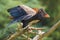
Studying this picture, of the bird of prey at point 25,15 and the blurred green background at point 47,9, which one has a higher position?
the blurred green background at point 47,9

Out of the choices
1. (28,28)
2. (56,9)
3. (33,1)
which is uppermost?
(56,9)

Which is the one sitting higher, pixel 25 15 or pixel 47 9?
pixel 47 9

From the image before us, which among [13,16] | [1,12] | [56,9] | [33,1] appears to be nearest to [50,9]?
[56,9]

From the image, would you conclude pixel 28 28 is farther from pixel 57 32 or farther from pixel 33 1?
pixel 57 32

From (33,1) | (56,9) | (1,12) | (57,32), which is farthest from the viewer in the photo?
(56,9)

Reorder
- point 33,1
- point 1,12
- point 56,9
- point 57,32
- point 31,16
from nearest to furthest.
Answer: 1. point 31,16
2. point 1,12
3. point 33,1
4. point 57,32
5. point 56,9

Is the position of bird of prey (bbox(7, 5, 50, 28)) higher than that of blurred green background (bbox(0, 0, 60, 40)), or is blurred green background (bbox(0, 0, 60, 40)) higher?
blurred green background (bbox(0, 0, 60, 40))

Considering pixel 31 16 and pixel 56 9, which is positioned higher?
pixel 56 9

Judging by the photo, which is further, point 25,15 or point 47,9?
point 47,9

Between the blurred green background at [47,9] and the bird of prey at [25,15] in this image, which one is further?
the blurred green background at [47,9]

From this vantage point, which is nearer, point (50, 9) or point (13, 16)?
point (13, 16)

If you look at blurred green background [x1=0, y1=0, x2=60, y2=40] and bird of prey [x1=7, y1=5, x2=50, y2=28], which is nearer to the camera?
bird of prey [x1=7, y1=5, x2=50, y2=28]
